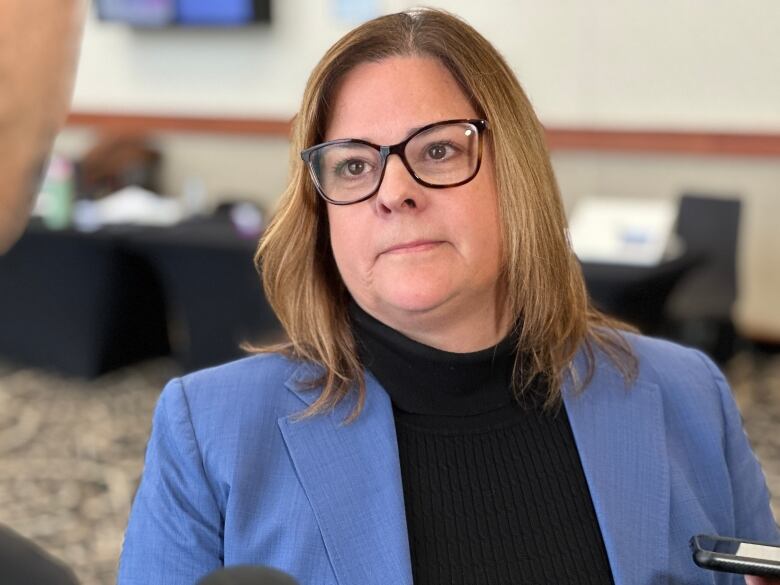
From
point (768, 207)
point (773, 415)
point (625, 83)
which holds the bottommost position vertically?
point (773, 415)

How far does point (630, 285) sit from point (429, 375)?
227 centimetres

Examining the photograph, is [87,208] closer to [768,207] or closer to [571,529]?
[768,207]

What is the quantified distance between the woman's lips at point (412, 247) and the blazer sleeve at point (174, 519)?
1.14 feet

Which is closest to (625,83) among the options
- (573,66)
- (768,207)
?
(573,66)

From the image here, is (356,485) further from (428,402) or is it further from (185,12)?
(185,12)

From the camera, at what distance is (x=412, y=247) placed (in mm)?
1239

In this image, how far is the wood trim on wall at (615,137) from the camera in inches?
175

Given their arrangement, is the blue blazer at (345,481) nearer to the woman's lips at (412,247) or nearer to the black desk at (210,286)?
the woman's lips at (412,247)

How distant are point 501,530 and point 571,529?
0.09 meters

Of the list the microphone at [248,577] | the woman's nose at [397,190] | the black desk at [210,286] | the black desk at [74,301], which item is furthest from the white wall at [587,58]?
the microphone at [248,577]

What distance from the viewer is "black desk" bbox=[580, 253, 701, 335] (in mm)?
3424

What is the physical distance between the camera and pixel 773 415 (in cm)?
396

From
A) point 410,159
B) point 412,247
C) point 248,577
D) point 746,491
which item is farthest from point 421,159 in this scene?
point 248,577

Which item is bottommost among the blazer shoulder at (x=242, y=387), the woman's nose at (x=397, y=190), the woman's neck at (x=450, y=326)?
the blazer shoulder at (x=242, y=387)
